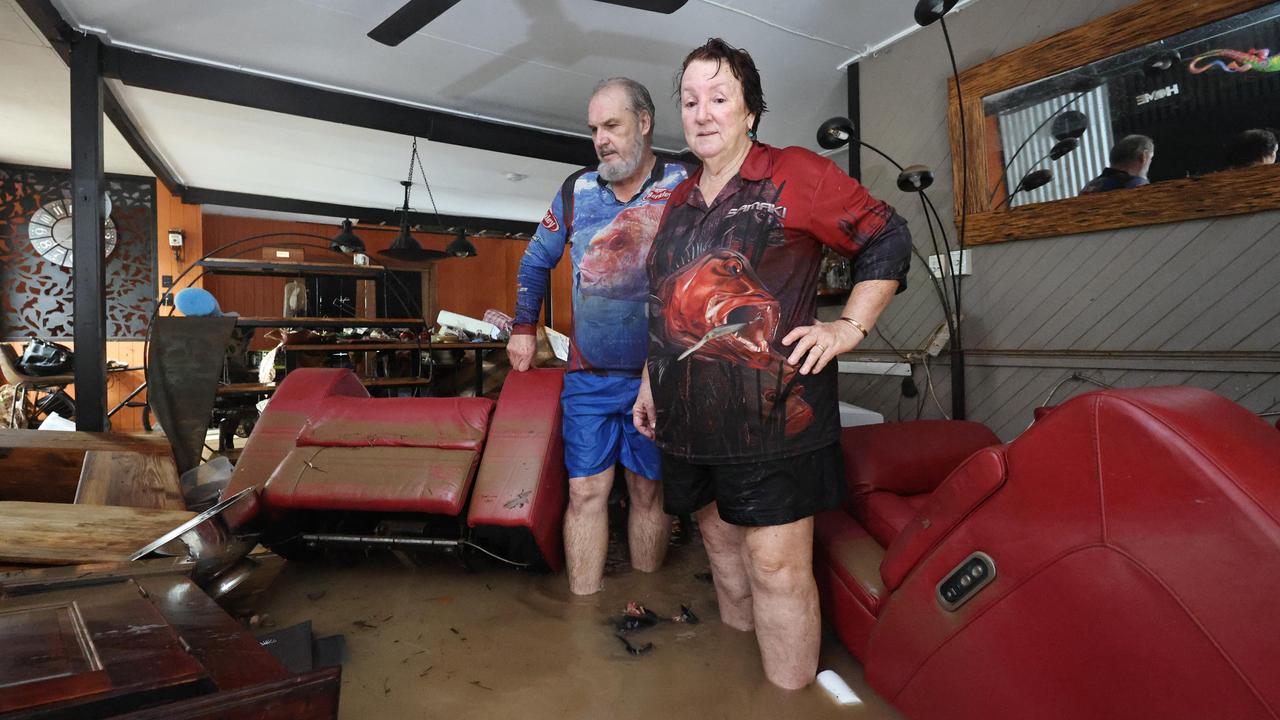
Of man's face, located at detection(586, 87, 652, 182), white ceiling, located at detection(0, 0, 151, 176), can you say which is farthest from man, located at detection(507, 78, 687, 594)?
white ceiling, located at detection(0, 0, 151, 176)

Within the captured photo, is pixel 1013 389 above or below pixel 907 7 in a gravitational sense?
below

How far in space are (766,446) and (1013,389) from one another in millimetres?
2452

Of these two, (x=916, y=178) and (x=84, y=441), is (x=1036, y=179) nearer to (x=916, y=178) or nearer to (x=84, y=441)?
(x=916, y=178)

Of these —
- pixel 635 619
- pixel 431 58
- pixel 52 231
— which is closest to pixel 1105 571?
pixel 635 619

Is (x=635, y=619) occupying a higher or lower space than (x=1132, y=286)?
lower

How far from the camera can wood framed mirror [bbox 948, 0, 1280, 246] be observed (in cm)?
226

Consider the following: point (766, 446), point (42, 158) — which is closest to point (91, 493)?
point (766, 446)

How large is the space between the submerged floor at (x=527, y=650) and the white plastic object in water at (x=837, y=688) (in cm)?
2

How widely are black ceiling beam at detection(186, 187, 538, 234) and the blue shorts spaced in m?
7.64

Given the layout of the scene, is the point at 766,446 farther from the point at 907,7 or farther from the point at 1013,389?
the point at 907,7

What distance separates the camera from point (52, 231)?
6641 millimetres

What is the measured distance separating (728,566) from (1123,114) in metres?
2.65

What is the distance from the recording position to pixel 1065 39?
2.72m

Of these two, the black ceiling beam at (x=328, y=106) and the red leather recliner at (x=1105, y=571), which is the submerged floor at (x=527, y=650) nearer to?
the red leather recliner at (x=1105, y=571)
